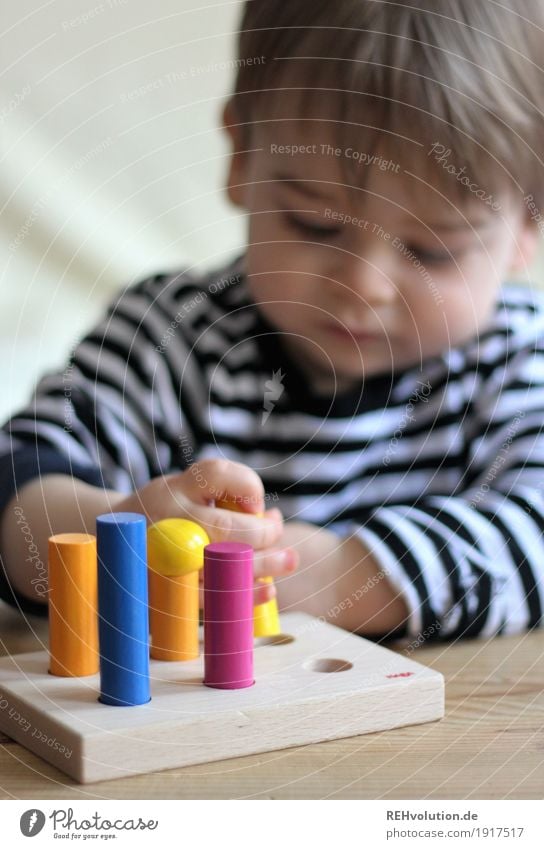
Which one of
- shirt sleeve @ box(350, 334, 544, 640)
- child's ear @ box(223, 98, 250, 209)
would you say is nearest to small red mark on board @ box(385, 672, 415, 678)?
shirt sleeve @ box(350, 334, 544, 640)

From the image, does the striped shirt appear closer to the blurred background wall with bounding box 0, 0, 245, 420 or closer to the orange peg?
the blurred background wall with bounding box 0, 0, 245, 420

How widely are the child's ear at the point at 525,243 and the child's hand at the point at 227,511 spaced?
26cm

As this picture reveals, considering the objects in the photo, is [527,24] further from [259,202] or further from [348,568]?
[348,568]

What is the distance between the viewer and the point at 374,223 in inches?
23.9

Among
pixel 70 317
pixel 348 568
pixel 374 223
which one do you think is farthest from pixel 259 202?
pixel 70 317

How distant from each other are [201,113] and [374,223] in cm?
26

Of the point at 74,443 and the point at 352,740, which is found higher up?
the point at 74,443

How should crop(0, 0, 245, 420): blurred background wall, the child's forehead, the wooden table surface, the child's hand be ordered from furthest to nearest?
crop(0, 0, 245, 420): blurred background wall < the child's forehead < the child's hand < the wooden table surface

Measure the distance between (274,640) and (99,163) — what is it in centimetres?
49

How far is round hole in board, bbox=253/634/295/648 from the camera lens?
468 mm

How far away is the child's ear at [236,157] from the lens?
2.12ft

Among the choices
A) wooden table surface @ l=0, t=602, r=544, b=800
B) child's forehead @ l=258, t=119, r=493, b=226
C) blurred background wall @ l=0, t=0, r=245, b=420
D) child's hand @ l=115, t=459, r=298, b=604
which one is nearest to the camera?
wooden table surface @ l=0, t=602, r=544, b=800

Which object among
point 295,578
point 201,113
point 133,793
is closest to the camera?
point 133,793

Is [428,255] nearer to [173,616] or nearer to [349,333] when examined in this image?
[349,333]
